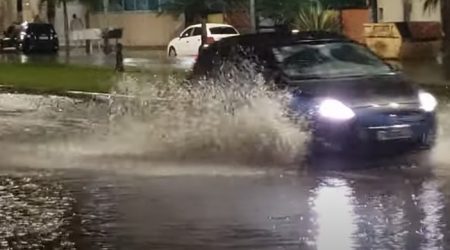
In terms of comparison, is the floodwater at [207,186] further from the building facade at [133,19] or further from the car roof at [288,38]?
the building facade at [133,19]

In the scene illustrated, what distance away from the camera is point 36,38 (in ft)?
186

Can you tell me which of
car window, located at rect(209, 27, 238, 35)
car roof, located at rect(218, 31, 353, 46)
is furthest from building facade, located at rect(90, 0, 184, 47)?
car roof, located at rect(218, 31, 353, 46)

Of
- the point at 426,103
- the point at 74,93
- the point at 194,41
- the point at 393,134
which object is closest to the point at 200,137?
the point at 393,134

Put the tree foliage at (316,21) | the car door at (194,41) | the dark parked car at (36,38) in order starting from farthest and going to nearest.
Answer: the dark parked car at (36,38)
the car door at (194,41)
the tree foliage at (316,21)

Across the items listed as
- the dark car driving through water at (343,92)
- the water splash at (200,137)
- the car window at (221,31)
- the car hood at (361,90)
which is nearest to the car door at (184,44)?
the car window at (221,31)

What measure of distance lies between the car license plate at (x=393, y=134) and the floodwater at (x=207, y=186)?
316 mm

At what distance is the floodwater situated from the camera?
9484 mm

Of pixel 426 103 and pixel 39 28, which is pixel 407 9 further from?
pixel 426 103

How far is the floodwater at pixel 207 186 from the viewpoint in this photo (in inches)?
373

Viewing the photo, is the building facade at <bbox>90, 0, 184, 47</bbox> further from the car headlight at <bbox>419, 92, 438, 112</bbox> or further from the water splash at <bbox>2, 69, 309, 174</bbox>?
the car headlight at <bbox>419, 92, 438, 112</bbox>

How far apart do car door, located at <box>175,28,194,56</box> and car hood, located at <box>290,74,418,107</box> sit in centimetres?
3185

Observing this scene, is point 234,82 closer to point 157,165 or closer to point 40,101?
point 157,165

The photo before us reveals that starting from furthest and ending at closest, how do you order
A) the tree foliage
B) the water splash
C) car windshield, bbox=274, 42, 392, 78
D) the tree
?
the tree → the tree foliage → car windshield, bbox=274, 42, 392, 78 → the water splash

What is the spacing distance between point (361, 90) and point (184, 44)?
32966mm
